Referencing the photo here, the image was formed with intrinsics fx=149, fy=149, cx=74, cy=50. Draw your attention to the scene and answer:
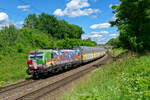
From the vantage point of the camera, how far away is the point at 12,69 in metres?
18.1

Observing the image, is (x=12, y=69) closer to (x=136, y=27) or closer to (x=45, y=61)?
(x=45, y=61)

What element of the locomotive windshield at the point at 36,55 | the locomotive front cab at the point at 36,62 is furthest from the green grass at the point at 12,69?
the locomotive windshield at the point at 36,55

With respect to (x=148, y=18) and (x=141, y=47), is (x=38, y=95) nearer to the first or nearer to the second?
(x=141, y=47)

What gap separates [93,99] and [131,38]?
1399 cm

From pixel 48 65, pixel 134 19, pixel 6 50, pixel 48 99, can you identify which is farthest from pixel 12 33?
pixel 48 99

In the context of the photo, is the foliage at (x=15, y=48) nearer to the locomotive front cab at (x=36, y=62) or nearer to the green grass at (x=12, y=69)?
the green grass at (x=12, y=69)

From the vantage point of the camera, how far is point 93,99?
472 centimetres

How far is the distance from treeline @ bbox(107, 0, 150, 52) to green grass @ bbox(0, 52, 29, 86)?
1262 centimetres

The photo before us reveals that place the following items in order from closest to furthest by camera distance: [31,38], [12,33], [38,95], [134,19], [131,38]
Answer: [38,95] → [131,38] → [134,19] → [12,33] → [31,38]

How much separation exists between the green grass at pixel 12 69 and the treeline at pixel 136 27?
1262 centimetres

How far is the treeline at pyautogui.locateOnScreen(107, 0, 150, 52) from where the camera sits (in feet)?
57.5

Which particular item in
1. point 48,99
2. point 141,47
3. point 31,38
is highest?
point 31,38

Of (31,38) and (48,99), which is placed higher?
(31,38)

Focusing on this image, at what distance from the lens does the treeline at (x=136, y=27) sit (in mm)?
17531
